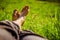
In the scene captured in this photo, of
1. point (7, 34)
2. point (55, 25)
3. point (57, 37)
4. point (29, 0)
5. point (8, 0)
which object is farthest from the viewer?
A: point (29, 0)

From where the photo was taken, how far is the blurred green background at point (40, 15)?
1598 mm

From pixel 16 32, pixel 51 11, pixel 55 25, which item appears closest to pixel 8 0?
pixel 51 11

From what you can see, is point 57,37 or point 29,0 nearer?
point 57,37

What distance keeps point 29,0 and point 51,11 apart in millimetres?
284

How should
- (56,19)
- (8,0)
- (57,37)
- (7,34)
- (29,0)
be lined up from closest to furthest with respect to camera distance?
(7,34), (57,37), (56,19), (8,0), (29,0)

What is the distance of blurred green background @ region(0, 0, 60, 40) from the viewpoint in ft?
5.24

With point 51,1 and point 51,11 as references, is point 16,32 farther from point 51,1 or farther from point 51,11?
point 51,1

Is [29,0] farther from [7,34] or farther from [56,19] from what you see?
[7,34]

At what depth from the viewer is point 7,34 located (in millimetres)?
923

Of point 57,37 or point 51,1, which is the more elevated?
point 51,1

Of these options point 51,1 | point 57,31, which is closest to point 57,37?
point 57,31

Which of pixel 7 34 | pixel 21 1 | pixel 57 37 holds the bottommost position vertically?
pixel 57 37

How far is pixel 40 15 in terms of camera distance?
195 centimetres

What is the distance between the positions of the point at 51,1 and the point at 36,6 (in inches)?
9.8
